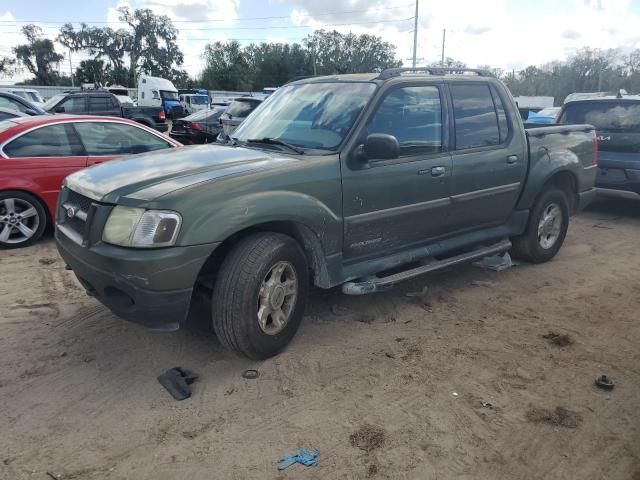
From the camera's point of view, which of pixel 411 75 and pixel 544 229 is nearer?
pixel 411 75

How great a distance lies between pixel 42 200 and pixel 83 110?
426 inches

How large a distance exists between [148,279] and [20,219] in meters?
3.90

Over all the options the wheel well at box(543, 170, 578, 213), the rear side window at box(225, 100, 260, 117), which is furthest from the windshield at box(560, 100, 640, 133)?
the rear side window at box(225, 100, 260, 117)

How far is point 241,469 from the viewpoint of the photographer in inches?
105

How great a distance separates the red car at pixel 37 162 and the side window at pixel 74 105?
10.2 metres

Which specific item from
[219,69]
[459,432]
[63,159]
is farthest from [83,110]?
[219,69]

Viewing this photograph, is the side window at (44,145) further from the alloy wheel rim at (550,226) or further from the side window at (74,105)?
the side window at (74,105)

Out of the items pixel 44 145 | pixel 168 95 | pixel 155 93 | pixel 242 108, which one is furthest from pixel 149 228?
pixel 168 95

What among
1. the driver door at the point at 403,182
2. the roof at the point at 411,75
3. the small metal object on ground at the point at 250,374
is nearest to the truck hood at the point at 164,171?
the driver door at the point at 403,182

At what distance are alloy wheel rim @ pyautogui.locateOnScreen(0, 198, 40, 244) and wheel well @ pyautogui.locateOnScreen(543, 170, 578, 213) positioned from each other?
579cm

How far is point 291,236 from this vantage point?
12.4ft

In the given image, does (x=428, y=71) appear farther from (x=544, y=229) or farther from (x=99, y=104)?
(x=99, y=104)

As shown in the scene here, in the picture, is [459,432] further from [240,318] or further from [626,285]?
[626,285]

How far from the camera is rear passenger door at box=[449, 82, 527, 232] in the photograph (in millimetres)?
4711
